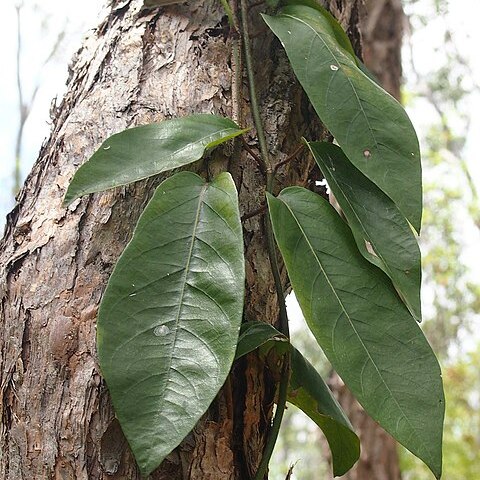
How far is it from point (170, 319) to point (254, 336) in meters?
0.11

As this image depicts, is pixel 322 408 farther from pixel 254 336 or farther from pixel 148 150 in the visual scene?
pixel 148 150

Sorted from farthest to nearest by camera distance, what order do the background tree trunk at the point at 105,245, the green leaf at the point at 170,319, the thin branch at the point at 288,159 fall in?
1. the thin branch at the point at 288,159
2. the background tree trunk at the point at 105,245
3. the green leaf at the point at 170,319

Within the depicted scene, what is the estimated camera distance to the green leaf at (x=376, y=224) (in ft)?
2.07

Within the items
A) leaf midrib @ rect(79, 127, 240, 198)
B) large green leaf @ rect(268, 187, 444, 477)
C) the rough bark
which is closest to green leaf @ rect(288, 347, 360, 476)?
large green leaf @ rect(268, 187, 444, 477)

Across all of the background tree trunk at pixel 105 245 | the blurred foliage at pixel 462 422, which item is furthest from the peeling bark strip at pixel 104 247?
the blurred foliage at pixel 462 422

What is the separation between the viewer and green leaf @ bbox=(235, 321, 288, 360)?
0.61m

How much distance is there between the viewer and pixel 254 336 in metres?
0.63

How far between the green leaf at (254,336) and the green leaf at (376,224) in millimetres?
110

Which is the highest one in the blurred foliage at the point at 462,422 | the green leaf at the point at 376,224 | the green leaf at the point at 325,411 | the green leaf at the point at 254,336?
the green leaf at the point at 376,224

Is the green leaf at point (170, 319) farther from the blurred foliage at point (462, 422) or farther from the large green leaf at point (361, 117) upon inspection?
the blurred foliage at point (462, 422)

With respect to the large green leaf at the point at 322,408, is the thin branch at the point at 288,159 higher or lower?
higher

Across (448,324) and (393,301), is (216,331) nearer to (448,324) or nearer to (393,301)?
(393,301)

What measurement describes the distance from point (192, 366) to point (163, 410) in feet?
0.12

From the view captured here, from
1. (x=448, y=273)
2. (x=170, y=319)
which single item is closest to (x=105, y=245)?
(x=170, y=319)
